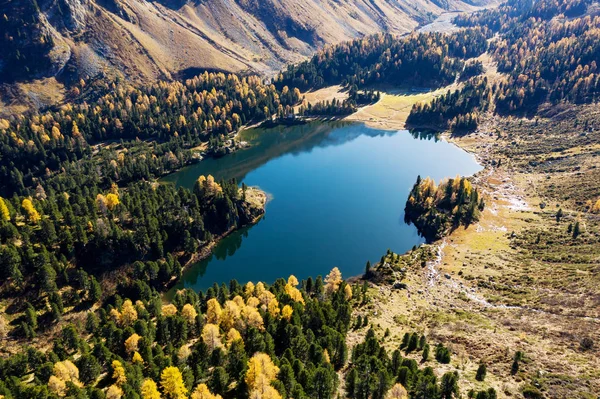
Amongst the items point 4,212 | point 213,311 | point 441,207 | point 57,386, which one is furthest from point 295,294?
point 4,212

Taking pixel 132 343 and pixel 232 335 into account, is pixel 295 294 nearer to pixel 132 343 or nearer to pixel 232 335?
pixel 232 335

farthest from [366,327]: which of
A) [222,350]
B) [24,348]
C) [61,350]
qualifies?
[24,348]

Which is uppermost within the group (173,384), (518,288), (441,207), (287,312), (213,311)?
(441,207)

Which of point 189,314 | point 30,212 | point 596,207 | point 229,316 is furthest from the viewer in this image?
point 596,207

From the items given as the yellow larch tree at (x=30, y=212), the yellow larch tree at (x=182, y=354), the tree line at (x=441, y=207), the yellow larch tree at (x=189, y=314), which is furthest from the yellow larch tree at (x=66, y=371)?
the tree line at (x=441, y=207)

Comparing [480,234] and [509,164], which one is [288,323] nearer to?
[480,234]

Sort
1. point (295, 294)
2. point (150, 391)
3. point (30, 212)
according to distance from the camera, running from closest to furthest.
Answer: point (150, 391)
point (295, 294)
point (30, 212)

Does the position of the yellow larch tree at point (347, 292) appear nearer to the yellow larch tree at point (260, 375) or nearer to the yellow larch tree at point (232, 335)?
the yellow larch tree at point (232, 335)

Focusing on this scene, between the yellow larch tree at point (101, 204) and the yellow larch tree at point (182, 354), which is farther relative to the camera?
the yellow larch tree at point (101, 204)
